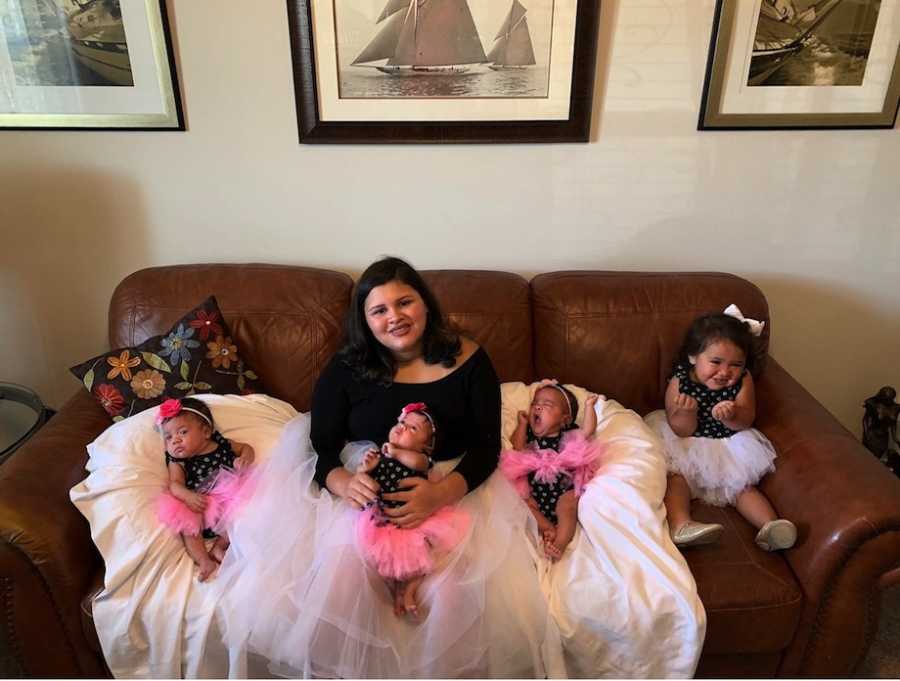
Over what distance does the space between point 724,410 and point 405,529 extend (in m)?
0.92

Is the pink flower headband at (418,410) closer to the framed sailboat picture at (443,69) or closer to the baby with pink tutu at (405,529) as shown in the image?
the baby with pink tutu at (405,529)

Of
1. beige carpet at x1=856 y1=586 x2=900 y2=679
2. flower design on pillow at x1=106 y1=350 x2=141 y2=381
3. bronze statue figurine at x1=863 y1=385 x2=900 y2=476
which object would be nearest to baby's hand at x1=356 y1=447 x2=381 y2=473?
flower design on pillow at x1=106 y1=350 x2=141 y2=381

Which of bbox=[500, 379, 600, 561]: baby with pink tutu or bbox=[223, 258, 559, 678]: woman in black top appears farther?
bbox=[500, 379, 600, 561]: baby with pink tutu

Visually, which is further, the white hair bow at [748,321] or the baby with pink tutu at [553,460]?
the white hair bow at [748,321]

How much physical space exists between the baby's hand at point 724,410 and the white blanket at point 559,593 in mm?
361

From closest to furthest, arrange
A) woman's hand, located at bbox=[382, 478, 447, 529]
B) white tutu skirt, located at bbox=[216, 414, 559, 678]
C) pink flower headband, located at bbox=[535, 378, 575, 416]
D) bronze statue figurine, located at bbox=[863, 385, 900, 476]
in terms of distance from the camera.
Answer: white tutu skirt, located at bbox=[216, 414, 559, 678] < woman's hand, located at bbox=[382, 478, 447, 529] < pink flower headband, located at bbox=[535, 378, 575, 416] < bronze statue figurine, located at bbox=[863, 385, 900, 476]

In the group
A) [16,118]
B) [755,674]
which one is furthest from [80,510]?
[755,674]

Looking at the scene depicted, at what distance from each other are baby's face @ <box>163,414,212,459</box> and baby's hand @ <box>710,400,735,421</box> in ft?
4.41

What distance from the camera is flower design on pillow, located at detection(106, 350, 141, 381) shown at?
1.74 meters

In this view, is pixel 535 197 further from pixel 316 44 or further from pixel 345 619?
pixel 345 619

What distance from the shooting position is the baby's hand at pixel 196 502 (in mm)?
1499

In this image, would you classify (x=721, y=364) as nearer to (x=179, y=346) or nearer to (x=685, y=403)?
(x=685, y=403)

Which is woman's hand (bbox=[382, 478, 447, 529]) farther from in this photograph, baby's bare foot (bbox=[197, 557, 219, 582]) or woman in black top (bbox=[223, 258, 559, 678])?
baby's bare foot (bbox=[197, 557, 219, 582])

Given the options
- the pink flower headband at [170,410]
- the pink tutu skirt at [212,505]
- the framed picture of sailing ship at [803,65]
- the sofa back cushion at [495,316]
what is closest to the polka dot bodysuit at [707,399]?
the sofa back cushion at [495,316]
